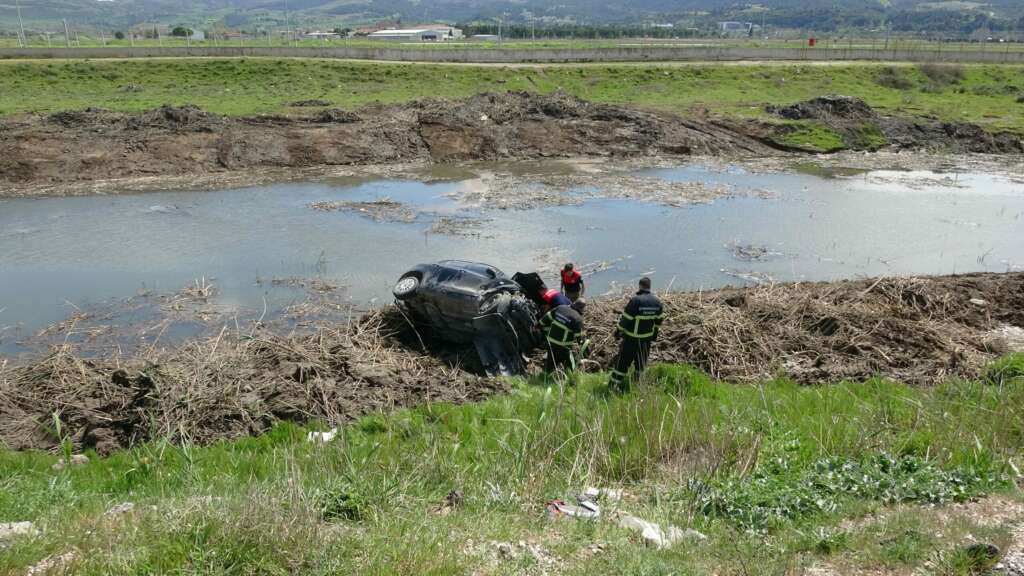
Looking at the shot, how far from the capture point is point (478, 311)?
1083 centimetres

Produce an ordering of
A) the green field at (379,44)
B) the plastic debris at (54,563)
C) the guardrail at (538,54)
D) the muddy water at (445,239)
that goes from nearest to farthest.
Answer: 1. the plastic debris at (54,563)
2. the muddy water at (445,239)
3. the guardrail at (538,54)
4. the green field at (379,44)

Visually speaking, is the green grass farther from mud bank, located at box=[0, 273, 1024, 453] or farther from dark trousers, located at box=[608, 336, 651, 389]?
dark trousers, located at box=[608, 336, 651, 389]

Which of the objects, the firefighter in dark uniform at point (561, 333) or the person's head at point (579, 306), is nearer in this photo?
the firefighter in dark uniform at point (561, 333)

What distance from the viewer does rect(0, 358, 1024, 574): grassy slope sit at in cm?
529

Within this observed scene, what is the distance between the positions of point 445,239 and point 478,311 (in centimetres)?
716

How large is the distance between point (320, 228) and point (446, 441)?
11384 mm

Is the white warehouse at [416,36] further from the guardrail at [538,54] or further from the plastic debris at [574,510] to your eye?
the plastic debris at [574,510]

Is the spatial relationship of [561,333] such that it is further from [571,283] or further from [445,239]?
[445,239]

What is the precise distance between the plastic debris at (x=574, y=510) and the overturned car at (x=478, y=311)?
13.8 ft

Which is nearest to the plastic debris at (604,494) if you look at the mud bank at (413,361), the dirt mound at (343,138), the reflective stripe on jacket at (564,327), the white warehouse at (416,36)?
the mud bank at (413,361)

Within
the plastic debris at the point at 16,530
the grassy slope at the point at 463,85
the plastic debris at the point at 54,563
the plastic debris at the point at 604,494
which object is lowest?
the plastic debris at the point at 604,494

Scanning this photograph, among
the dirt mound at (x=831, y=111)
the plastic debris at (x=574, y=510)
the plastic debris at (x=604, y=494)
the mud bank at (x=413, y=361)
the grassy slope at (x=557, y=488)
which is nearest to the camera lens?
the grassy slope at (x=557, y=488)

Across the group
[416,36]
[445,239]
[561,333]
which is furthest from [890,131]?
[416,36]

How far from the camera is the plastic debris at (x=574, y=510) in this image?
634 centimetres
